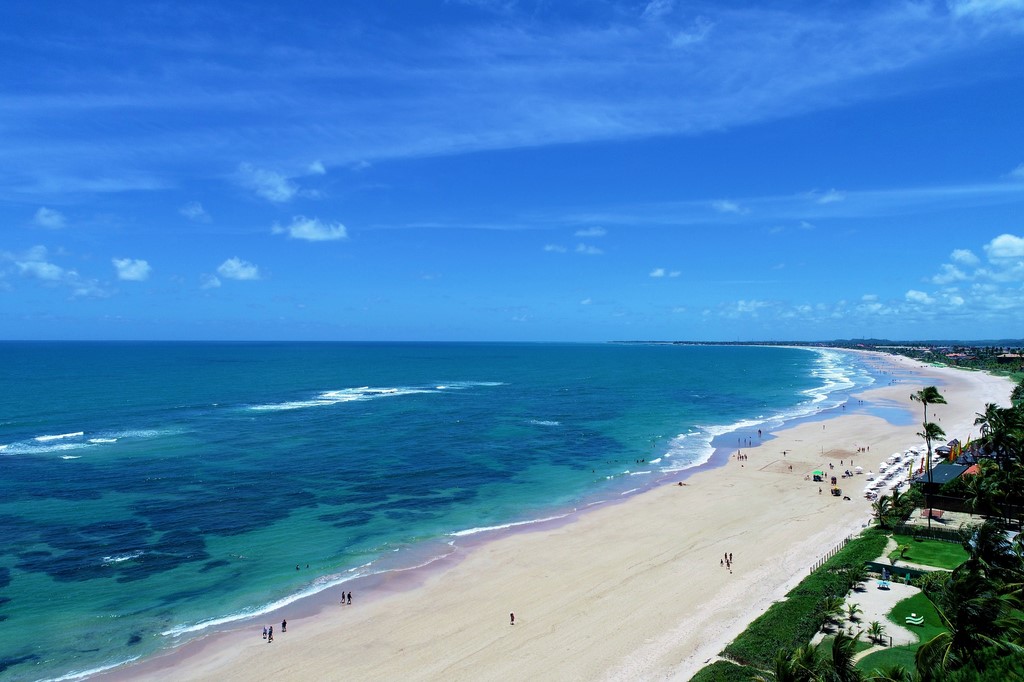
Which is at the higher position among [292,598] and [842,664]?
[842,664]

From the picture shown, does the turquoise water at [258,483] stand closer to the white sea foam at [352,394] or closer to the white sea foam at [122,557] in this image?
the white sea foam at [122,557]

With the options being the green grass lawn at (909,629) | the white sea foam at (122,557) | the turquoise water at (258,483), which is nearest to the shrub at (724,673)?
the green grass lawn at (909,629)

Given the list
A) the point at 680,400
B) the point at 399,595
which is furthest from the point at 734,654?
the point at 680,400

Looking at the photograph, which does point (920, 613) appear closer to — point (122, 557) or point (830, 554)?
point (830, 554)

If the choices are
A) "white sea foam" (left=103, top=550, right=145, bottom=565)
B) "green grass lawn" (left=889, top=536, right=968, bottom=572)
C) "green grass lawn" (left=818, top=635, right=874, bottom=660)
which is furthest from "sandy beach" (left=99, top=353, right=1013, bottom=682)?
"white sea foam" (left=103, top=550, right=145, bottom=565)

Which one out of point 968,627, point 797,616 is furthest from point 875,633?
point 968,627

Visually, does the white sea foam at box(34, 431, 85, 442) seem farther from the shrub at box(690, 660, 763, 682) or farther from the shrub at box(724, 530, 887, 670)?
the shrub at box(724, 530, 887, 670)
